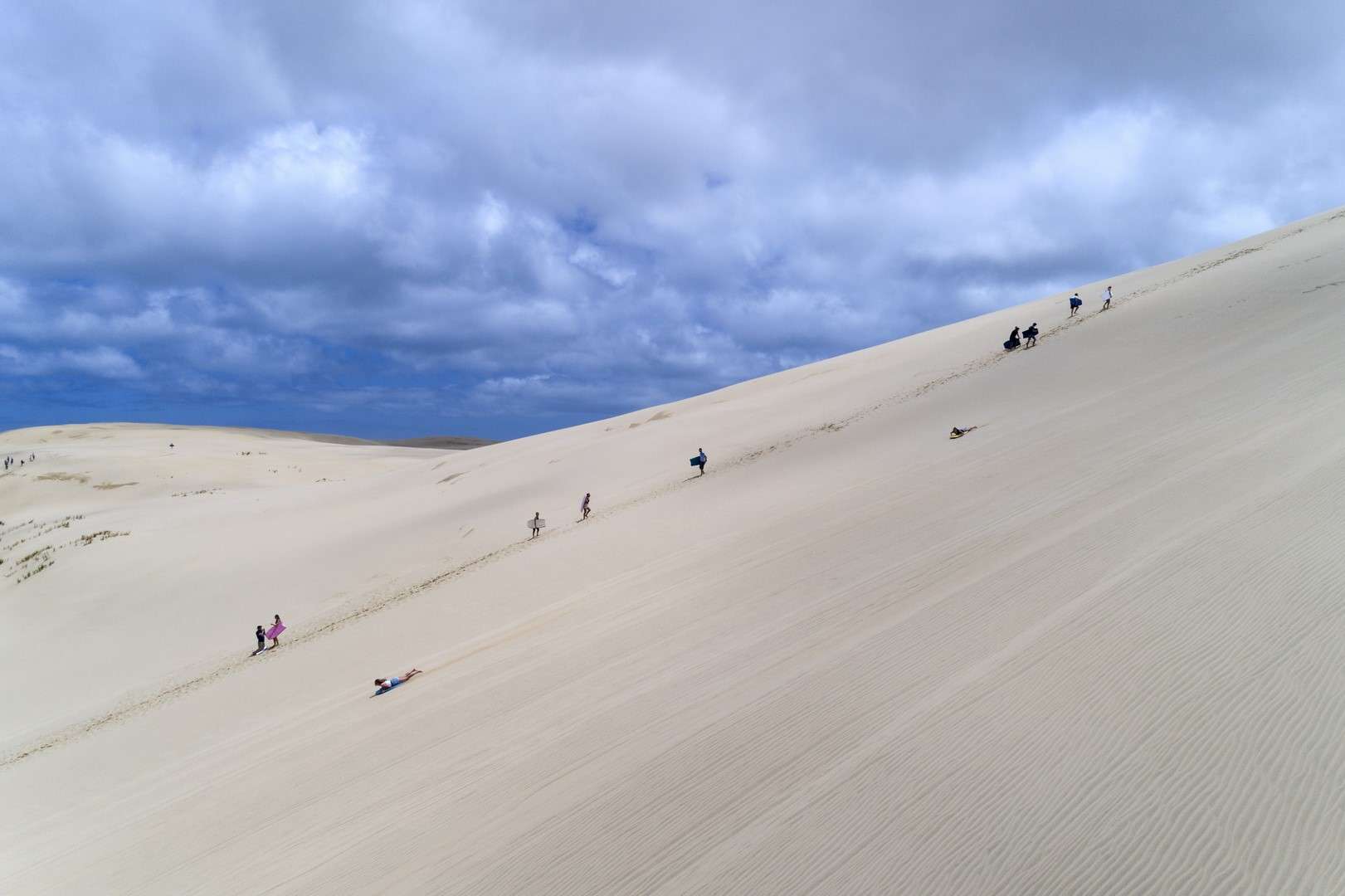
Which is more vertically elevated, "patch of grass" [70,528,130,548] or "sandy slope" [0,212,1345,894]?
"patch of grass" [70,528,130,548]

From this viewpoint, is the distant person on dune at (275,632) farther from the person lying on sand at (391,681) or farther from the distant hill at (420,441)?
the distant hill at (420,441)

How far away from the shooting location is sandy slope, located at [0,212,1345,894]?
187 inches

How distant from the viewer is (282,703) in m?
10.4

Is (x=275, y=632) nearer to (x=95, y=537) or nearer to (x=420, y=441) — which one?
(x=95, y=537)

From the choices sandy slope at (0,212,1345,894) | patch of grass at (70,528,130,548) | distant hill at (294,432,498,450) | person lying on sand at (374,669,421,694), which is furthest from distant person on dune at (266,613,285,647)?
distant hill at (294,432,498,450)

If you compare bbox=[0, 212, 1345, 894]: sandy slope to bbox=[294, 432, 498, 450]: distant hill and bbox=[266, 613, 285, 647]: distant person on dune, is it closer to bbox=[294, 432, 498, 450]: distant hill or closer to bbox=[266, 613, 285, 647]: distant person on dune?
bbox=[266, 613, 285, 647]: distant person on dune

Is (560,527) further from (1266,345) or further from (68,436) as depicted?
(68,436)

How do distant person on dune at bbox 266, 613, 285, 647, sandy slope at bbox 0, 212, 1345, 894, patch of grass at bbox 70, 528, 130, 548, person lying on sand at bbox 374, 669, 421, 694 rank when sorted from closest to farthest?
sandy slope at bbox 0, 212, 1345, 894
person lying on sand at bbox 374, 669, 421, 694
distant person on dune at bbox 266, 613, 285, 647
patch of grass at bbox 70, 528, 130, 548

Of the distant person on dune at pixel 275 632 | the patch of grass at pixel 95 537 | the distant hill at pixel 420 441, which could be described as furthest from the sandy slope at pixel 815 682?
the distant hill at pixel 420 441

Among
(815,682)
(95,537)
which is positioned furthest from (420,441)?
(815,682)

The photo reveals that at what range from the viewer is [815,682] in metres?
6.81

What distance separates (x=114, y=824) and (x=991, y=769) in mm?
8820

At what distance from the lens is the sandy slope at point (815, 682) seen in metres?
4.75

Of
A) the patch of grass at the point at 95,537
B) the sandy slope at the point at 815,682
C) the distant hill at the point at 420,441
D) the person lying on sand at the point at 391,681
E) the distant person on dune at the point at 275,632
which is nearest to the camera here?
the sandy slope at the point at 815,682
